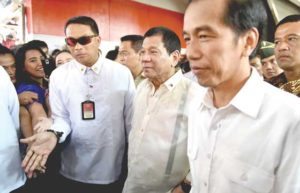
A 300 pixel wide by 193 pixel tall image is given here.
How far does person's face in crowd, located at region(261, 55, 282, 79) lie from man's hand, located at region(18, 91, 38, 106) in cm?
210

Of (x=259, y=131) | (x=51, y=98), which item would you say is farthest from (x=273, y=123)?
(x=51, y=98)

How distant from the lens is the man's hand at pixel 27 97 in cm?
208

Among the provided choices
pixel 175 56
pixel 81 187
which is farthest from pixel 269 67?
pixel 81 187

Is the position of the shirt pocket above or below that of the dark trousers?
above

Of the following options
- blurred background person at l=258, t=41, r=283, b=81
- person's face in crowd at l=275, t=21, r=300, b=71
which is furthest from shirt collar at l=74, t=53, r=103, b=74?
blurred background person at l=258, t=41, r=283, b=81

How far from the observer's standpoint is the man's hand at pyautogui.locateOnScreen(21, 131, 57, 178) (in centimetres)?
157

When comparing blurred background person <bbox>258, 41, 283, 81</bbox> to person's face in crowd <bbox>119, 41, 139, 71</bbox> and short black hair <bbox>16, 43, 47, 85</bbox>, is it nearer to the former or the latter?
person's face in crowd <bbox>119, 41, 139, 71</bbox>

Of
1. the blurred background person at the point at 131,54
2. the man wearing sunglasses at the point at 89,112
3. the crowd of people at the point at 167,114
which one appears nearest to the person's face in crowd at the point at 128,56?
the blurred background person at the point at 131,54

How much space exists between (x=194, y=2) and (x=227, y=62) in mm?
224

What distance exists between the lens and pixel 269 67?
9.33 feet

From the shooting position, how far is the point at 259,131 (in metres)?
0.91

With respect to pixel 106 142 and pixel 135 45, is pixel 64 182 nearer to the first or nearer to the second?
pixel 106 142

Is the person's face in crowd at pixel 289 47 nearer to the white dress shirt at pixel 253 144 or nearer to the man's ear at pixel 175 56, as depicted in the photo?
the man's ear at pixel 175 56

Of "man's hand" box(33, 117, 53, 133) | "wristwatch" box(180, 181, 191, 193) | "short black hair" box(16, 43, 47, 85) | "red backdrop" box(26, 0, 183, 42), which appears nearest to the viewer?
"wristwatch" box(180, 181, 191, 193)
